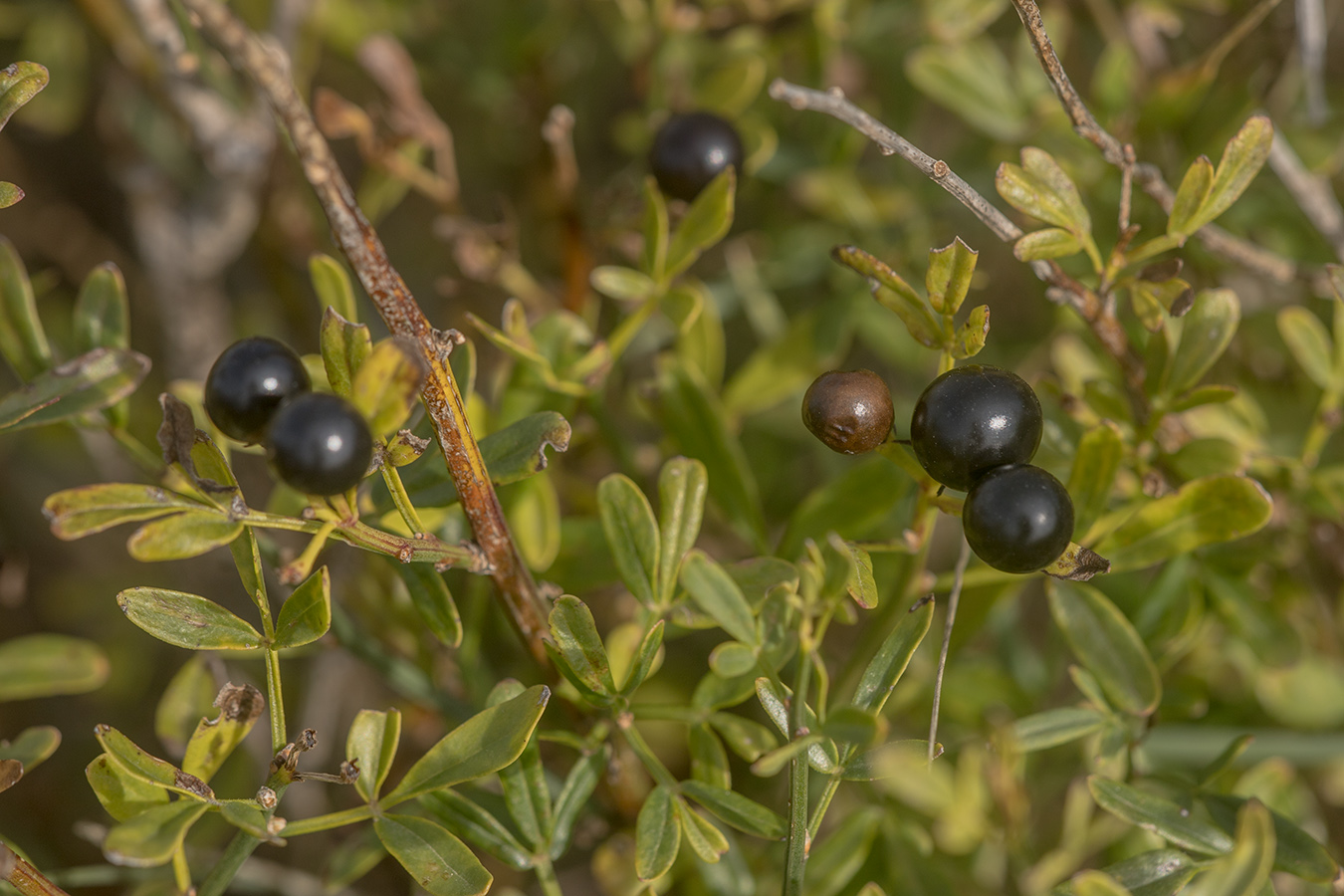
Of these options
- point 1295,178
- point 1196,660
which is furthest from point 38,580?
point 1295,178

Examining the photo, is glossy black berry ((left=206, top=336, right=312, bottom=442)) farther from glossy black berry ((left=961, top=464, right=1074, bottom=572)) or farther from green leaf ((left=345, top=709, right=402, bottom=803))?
glossy black berry ((left=961, top=464, right=1074, bottom=572))

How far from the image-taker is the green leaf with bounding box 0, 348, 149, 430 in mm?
1120

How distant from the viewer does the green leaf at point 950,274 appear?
0.98m

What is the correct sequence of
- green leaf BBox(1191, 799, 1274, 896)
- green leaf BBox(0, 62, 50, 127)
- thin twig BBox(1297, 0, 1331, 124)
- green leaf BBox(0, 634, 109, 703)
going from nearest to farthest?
green leaf BBox(1191, 799, 1274, 896), green leaf BBox(0, 62, 50, 127), green leaf BBox(0, 634, 109, 703), thin twig BBox(1297, 0, 1331, 124)

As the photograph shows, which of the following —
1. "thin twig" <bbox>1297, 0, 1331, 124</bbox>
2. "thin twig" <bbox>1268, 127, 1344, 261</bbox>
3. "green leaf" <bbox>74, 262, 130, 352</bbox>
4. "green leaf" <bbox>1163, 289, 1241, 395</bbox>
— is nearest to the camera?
"green leaf" <bbox>1163, 289, 1241, 395</bbox>

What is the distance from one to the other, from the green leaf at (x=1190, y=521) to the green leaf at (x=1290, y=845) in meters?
Result: 0.28

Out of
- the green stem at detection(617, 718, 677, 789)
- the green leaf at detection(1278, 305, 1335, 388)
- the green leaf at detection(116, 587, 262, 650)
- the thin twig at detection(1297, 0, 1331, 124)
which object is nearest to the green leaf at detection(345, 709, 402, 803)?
the green leaf at detection(116, 587, 262, 650)

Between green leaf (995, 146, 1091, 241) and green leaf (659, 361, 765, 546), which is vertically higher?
green leaf (995, 146, 1091, 241)

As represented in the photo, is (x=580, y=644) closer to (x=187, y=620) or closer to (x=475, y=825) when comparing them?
(x=475, y=825)

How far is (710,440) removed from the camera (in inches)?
59.1

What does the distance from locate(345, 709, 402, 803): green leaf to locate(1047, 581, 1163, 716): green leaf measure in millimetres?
779

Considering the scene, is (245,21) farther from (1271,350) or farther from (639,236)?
(1271,350)

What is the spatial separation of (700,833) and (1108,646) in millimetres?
559

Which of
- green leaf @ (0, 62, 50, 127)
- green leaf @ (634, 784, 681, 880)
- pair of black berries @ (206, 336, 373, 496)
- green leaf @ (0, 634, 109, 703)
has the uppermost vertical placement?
green leaf @ (0, 62, 50, 127)
